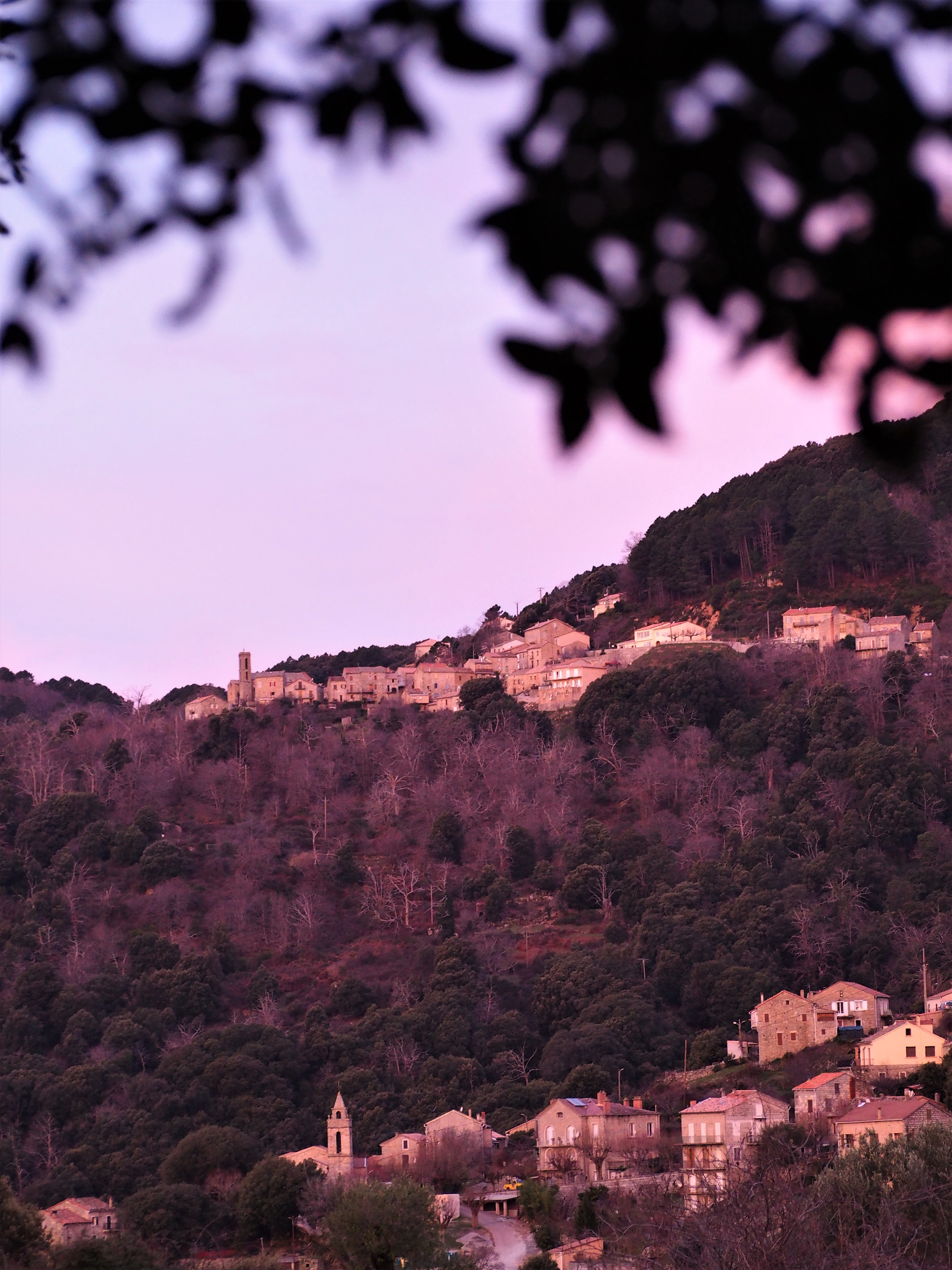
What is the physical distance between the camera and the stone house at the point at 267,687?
9212cm

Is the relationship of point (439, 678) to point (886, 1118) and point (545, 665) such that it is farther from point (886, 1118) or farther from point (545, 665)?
point (886, 1118)

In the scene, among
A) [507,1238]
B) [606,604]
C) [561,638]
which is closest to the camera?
[507,1238]

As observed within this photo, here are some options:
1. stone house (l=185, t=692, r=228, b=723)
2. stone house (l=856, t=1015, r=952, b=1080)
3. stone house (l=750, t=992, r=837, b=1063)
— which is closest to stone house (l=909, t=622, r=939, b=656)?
stone house (l=185, t=692, r=228, b=723)

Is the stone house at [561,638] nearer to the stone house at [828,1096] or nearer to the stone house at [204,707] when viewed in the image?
the stone house at [204,707]

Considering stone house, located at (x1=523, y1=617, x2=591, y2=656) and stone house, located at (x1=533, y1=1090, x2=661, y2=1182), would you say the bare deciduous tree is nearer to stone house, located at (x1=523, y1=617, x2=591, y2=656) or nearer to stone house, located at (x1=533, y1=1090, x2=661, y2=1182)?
stone house, located at (x1=533, y1=1090, x2=661, y2=1182)

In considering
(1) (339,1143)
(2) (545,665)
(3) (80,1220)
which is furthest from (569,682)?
(3) (80,1220)

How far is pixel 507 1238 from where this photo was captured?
124ft

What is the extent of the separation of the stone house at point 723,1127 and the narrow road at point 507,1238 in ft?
10.7

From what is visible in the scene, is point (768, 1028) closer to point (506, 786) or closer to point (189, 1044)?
point (189, 1044)

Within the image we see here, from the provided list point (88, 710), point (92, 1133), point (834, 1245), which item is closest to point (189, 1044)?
point (92, 1133)

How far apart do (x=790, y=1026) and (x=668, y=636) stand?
130ft

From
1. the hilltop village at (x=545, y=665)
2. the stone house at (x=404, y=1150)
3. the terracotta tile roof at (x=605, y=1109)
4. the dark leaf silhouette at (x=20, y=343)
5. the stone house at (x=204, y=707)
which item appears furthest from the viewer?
the stone house at (x=204, y=707)

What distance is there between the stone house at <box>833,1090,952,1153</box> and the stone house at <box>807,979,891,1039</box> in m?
13.1

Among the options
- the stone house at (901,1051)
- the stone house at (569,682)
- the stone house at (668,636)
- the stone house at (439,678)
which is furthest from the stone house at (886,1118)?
the stone house at (439,678)
